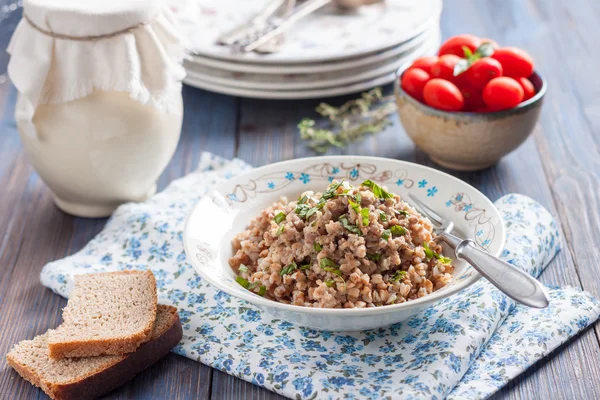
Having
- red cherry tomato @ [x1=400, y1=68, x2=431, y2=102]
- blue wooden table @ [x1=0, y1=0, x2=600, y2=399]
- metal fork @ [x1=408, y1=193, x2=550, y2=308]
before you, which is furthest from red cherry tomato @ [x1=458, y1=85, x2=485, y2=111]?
metal fork @ [x1=408, y1=193, x2=550, y2=308]

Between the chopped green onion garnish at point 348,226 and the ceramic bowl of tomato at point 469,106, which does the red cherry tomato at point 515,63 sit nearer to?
the ceramic bowl of tomato at point 469,106

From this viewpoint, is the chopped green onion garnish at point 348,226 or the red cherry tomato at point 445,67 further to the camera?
the red cherry tomato at point 445,67

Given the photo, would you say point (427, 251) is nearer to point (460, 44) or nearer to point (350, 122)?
point (460, 44)

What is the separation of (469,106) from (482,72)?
14 centimetres

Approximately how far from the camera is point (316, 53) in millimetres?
3047

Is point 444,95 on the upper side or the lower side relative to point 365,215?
lower

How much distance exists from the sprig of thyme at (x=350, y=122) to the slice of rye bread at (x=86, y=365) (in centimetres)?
125

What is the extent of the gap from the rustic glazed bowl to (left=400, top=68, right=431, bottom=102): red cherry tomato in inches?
1.1

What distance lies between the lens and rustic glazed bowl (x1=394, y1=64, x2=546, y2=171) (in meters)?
2.64

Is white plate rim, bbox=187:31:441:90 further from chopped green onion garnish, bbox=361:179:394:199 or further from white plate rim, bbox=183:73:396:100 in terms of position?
chopped green onion garnish, bbox=361:179:394:199

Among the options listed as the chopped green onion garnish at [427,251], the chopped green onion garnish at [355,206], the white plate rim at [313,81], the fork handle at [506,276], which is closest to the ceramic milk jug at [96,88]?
the white plate rim at [313,81]

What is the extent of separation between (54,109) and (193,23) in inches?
40.9

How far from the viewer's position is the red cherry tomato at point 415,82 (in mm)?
2760

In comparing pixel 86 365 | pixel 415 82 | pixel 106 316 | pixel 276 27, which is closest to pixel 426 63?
pixel 415 82
